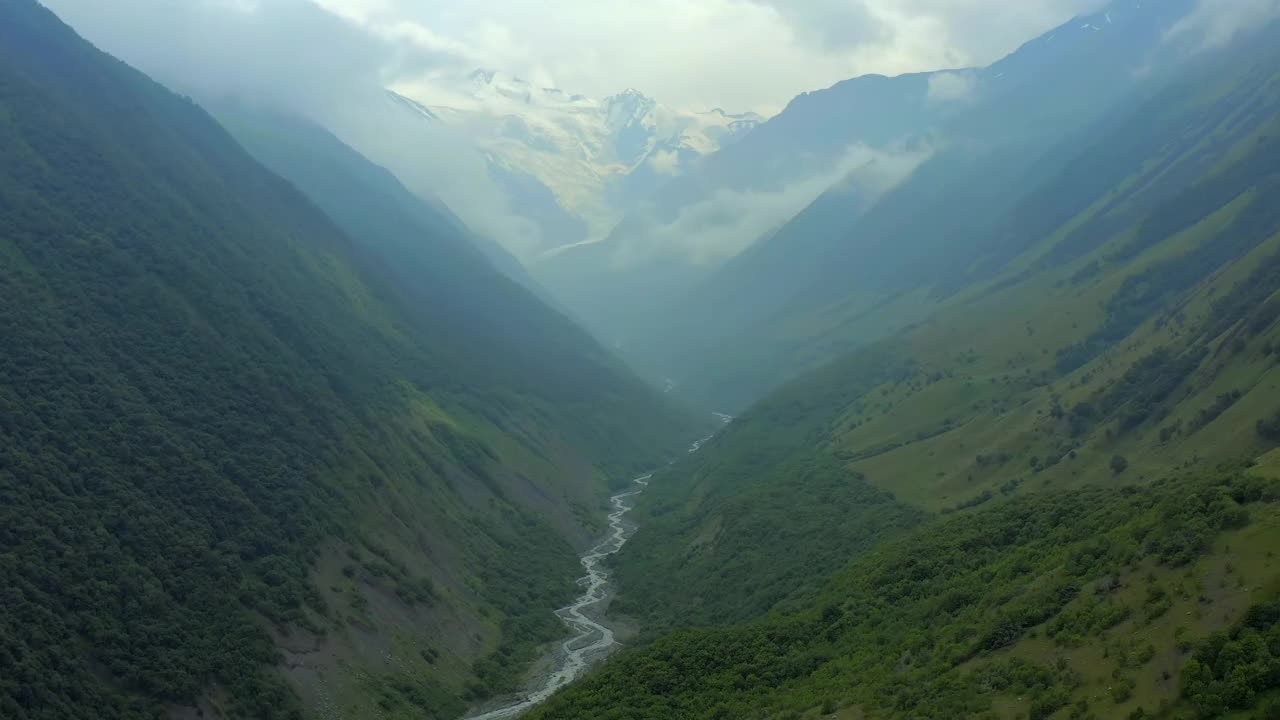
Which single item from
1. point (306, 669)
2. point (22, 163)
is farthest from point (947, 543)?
point (22, 163)

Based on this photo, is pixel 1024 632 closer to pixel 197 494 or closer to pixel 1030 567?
pixel 1030 567

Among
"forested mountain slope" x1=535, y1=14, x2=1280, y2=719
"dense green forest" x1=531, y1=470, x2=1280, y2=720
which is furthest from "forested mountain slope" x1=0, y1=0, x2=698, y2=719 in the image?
"dense green forest" x1=531, y1=470, x2=1280, y2=720

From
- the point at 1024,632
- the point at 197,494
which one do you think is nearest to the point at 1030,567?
the point at 1024,632

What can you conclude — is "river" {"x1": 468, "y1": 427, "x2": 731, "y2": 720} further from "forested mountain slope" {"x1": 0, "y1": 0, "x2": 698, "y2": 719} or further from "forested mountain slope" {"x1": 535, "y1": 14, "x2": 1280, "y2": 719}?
"forested mountain slope" {"x1": 535, "y1": 14, "x2": 1280, "y2": 719}

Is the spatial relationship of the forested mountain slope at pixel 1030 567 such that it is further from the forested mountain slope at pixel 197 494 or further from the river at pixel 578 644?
the forested mountain slope at pixel 197 494

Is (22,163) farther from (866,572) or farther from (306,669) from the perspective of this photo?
(866,572)

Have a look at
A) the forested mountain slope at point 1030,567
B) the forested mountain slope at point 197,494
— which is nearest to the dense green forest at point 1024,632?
the forested mountain slope at point 1030,567

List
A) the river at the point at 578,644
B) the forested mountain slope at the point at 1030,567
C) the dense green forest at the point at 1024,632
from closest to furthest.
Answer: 1. the dense green forest at the point at 1024,632
2. the forested mountain slope at the point at 1030,567
3. the river at the point at 578,644

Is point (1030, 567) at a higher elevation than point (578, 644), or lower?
higher
